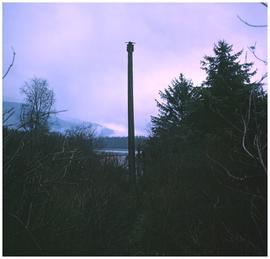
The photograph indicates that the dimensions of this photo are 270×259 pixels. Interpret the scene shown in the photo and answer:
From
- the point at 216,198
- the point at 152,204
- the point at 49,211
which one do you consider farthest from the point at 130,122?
the point at 49,211

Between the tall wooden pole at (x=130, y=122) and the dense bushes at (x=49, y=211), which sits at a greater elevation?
the tall wooden pole at (x=130, y=122)

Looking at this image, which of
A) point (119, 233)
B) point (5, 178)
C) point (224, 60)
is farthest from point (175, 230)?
point (224, 60)

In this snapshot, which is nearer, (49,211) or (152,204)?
(49,211)

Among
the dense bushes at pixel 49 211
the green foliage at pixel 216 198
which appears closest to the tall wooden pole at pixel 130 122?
the green foliage at pixel 216 198

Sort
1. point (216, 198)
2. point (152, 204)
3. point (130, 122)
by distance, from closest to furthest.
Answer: point (216, 198)
point (152, 204)
point (130, 122)

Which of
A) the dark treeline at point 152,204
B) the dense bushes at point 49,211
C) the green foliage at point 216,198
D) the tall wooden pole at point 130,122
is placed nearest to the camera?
the dense bushes at point 49,211

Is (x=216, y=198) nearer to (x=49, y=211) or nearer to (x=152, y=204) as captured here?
(x=152, y=204)

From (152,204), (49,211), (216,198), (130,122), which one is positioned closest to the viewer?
(49,211)

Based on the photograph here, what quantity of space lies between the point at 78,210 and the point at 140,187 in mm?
4237

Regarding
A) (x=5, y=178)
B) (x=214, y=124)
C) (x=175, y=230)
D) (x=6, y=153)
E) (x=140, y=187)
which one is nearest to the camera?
(x=5, y=178)

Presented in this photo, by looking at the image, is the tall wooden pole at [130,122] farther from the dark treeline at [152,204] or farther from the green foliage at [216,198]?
the green foliage at [216,198]

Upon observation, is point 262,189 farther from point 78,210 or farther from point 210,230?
point 78,210

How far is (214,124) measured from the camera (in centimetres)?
1042

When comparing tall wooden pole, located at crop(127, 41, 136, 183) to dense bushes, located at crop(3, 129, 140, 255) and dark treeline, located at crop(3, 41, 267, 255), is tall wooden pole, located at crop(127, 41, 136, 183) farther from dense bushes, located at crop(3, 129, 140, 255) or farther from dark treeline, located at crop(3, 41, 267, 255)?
dense bushes, located at crop(3, 129, 140, 255)
